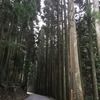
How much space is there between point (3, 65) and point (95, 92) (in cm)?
811

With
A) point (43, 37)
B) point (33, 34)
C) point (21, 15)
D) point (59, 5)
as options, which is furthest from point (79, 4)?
point (43, 37)

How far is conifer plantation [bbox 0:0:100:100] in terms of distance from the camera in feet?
23.3

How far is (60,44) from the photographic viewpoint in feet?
60.7

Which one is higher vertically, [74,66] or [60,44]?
[60,44]

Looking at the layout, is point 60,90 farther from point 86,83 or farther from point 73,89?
point 73,89

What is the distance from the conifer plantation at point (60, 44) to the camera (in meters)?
7.09

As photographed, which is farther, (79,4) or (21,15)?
(79,4)

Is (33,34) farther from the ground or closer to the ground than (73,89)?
farther from the ground

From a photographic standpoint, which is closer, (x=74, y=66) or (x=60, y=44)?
(x=74, y=66)

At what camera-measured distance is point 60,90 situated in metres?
14.9

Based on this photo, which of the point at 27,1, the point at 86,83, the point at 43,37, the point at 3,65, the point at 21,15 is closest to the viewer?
the point at 21,15

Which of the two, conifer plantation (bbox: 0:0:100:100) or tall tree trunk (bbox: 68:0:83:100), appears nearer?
tall tree trunk (bbox: 68:0:83:100)

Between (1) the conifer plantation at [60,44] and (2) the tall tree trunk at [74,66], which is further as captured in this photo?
(1) the conifer plantation at [60,44]

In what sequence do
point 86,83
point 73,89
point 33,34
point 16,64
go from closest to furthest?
point 73,89 → point 16,64 → point 86,83 → point 33,34
